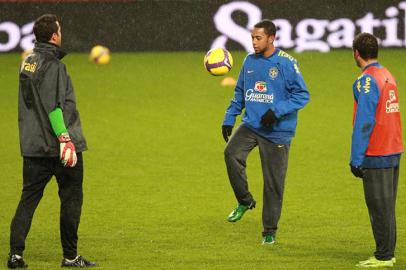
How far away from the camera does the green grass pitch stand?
9172 millimetres

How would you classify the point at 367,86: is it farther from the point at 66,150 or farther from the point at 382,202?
the point at 66,150

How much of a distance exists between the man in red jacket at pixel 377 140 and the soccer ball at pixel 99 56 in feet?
53.5

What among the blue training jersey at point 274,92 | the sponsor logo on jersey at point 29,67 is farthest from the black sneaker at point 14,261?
the blue training jersey at point 274,92

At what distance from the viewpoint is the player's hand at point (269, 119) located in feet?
30.7

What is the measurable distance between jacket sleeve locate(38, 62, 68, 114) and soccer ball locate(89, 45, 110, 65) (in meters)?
16.2

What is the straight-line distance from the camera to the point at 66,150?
26.3 feet

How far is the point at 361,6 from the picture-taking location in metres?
24.8

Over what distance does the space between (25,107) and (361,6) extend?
1757cm

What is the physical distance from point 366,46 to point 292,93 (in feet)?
4.34

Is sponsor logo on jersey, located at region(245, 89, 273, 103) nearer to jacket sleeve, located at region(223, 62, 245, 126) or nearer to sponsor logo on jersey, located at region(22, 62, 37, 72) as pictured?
jacket sleeve, located at region(223, 62, 245, 126)

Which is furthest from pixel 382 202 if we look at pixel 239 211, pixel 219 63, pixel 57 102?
pixel 219 63

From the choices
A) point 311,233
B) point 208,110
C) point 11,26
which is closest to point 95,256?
point 311,233

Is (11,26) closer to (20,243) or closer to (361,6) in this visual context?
(361,6)

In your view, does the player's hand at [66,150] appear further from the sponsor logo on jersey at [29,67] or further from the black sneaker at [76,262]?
the black sneaker at [76,262]
